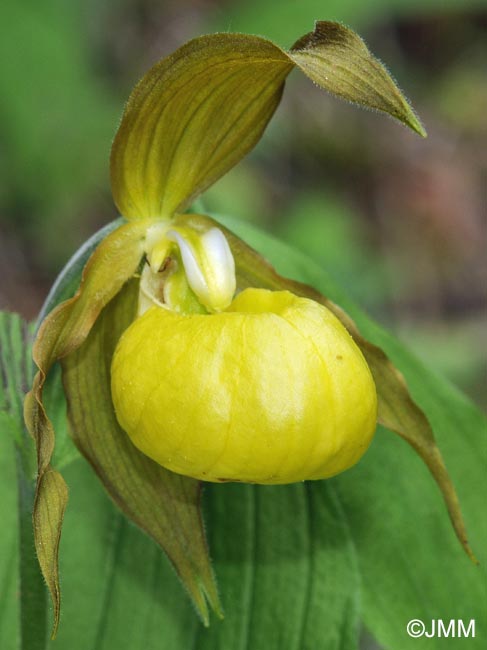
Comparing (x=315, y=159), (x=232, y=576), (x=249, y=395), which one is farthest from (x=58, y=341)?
(x=315, y=159)

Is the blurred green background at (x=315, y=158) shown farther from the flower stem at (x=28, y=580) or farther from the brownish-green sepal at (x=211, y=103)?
the flower stem at (x=28, y=580)

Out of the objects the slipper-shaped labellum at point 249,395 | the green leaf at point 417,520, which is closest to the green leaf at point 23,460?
the slipper-shaped labellum at point 249,395

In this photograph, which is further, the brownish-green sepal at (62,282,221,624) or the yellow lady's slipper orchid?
the brownish-green sepal at (62,282,221,624)

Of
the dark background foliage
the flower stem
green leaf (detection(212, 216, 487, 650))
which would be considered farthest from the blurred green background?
the flower stem

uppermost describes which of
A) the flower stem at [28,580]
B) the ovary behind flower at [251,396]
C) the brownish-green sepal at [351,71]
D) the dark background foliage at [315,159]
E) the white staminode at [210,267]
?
the dark background foliage at [315,159]

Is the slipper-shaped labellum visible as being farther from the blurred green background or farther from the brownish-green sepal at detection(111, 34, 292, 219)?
the blurred green background

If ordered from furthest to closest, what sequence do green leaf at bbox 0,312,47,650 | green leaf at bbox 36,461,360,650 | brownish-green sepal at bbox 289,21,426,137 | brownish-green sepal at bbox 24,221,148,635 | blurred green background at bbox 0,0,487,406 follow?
blurred green background at bbox 0,0,487,406 < green leaf at bbox 36,461,360,650 < green leaf at bbox 0,312,47,650 < brownish-green sepal at bbox 24,221,148,635 < brownish-green sepal at bbox 289,21,426,137

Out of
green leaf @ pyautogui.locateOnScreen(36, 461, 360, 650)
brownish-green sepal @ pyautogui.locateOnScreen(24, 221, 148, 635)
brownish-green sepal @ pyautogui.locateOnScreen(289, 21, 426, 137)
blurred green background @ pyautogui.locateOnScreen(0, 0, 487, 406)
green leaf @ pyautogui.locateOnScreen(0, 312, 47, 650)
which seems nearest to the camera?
brownish-green sepal @ pyautogui.locateOnScreen(289, 21, 426, 137)
